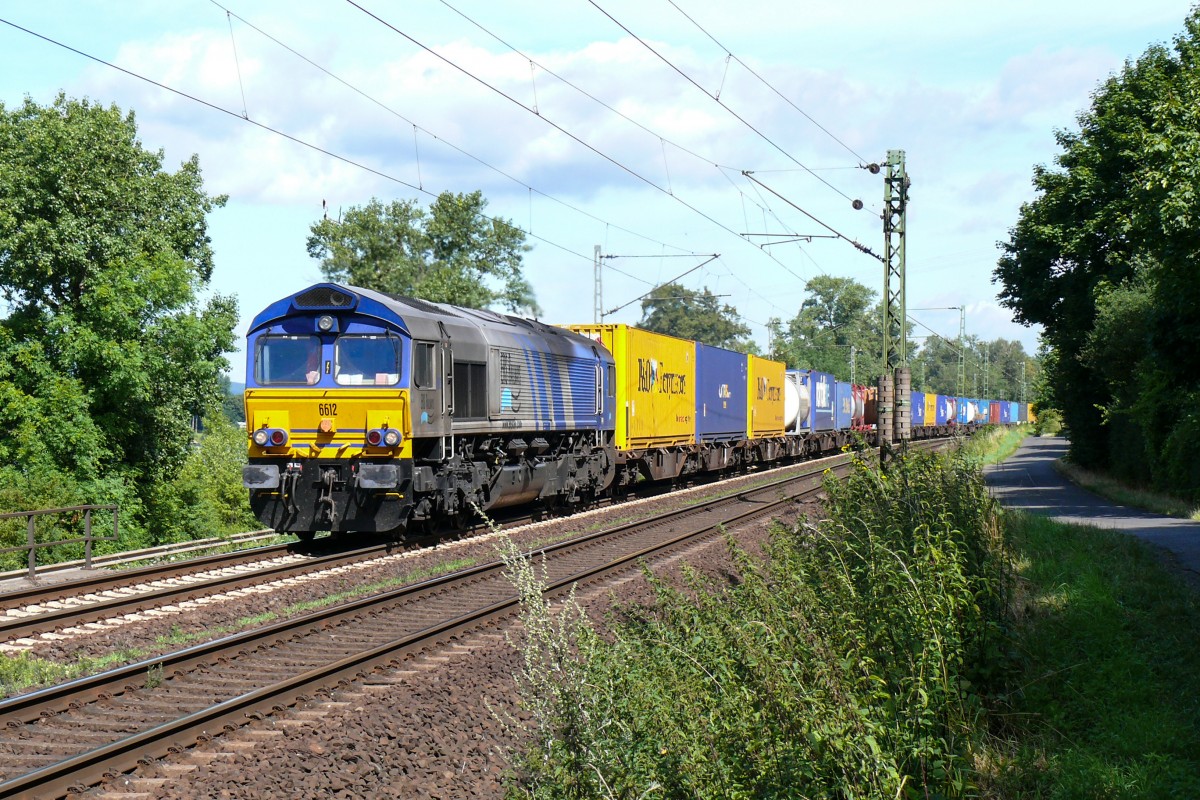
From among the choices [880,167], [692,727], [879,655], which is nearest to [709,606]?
[879,655]

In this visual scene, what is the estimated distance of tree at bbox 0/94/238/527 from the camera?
29359mm

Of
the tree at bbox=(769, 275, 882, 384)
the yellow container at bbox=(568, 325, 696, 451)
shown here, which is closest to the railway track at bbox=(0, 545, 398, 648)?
the yellow container at bbox=(568, 325, 696, 451)

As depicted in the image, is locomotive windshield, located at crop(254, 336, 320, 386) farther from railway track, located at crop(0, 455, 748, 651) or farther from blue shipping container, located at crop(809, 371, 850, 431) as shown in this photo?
blue shipping container, located at crop(809, 371, 850, 431)

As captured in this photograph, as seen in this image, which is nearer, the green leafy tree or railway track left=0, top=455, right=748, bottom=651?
railway track left=0, top=455, right=748, bottom=651

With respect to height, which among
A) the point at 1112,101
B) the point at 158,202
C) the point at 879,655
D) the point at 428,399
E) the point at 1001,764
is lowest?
the point at 1001,764

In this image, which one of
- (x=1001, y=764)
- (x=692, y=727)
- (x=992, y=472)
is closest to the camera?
(x=692, y=727)

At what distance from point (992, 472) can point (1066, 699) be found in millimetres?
29372

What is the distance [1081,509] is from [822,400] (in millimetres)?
22685

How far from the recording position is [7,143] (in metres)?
30.7

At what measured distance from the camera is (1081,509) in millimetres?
22125

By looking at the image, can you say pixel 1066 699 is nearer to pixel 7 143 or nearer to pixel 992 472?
pixel 992 472

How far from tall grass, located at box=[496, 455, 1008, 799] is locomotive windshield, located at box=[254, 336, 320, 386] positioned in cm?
899

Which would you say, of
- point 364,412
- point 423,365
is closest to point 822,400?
point 423,365

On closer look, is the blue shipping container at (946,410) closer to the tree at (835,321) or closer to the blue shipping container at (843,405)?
the blue shipping container at (843,405)
